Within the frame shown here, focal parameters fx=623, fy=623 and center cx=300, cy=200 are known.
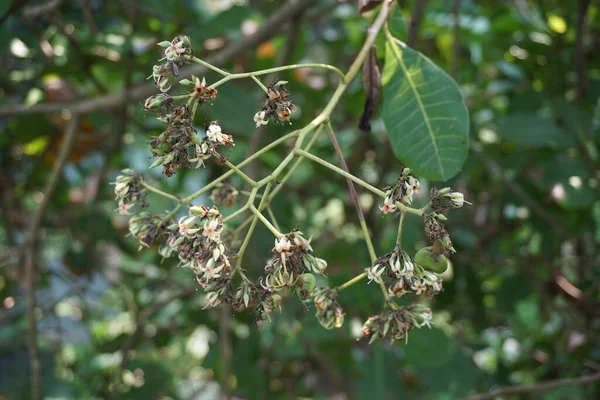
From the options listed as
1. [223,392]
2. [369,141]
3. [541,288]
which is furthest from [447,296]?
[223,392]

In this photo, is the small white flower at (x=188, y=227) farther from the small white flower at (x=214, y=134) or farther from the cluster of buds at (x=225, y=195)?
the cluster of buds at (x=225, y=195)

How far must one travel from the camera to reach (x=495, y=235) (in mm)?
Result: 2361

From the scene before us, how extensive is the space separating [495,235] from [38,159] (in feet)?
5.86

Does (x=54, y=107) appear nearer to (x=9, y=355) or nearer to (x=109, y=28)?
(x=109, y=28)

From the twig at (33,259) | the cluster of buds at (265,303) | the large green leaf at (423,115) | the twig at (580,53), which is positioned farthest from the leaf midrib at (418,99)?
the twig at (33,259)

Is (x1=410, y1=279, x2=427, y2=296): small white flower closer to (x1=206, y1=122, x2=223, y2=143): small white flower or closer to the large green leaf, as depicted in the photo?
the large green leaf

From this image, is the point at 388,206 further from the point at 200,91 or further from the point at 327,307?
the point at 200,91

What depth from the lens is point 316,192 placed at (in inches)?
106

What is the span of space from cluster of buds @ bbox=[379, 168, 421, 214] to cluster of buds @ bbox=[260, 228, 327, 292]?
4.9 inches

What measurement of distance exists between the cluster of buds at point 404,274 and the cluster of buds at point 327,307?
4.1 inches

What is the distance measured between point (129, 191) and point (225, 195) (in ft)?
0.63

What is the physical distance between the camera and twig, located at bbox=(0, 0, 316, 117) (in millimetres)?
1645

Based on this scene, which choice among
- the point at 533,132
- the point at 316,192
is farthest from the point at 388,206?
the point at 316,192

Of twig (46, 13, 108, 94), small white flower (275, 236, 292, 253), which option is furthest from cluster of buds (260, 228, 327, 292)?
twig (46, 13, 108, 94)
